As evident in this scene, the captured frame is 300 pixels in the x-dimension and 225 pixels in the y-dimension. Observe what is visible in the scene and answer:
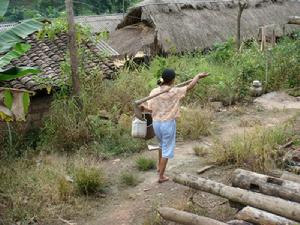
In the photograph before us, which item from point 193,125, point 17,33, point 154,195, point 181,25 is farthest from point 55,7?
point 154,195

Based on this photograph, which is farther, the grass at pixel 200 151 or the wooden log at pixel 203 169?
the grass at pixel 200 151

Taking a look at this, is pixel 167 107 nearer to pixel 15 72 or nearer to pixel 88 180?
pixel 88 180

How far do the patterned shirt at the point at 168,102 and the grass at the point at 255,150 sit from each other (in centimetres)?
102

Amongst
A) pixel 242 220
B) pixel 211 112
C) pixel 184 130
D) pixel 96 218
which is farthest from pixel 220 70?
pixel 242 220

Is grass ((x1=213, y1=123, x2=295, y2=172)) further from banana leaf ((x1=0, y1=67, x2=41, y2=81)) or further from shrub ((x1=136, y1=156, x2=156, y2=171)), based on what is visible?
banana leaf ((x1=0, y1=67, x2=41, y2=81))

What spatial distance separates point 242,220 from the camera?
12.9ft

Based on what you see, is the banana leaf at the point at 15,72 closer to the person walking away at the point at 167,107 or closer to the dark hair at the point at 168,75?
the person walking away at the point at 167,107

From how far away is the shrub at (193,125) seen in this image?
792 cm

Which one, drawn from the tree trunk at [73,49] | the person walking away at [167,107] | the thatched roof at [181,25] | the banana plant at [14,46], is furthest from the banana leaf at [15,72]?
Answer: the thatched roof at [181,25]

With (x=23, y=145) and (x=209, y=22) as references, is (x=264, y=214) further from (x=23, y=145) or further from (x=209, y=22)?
(x=209, y=22)

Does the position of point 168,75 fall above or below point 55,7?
above

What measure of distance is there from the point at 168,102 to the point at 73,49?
11.2 feet

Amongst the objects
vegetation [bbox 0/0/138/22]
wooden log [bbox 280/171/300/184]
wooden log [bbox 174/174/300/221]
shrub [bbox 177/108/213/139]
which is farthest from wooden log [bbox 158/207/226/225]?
vegetation [bbox 0/0/138/22]

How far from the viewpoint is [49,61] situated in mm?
9469
